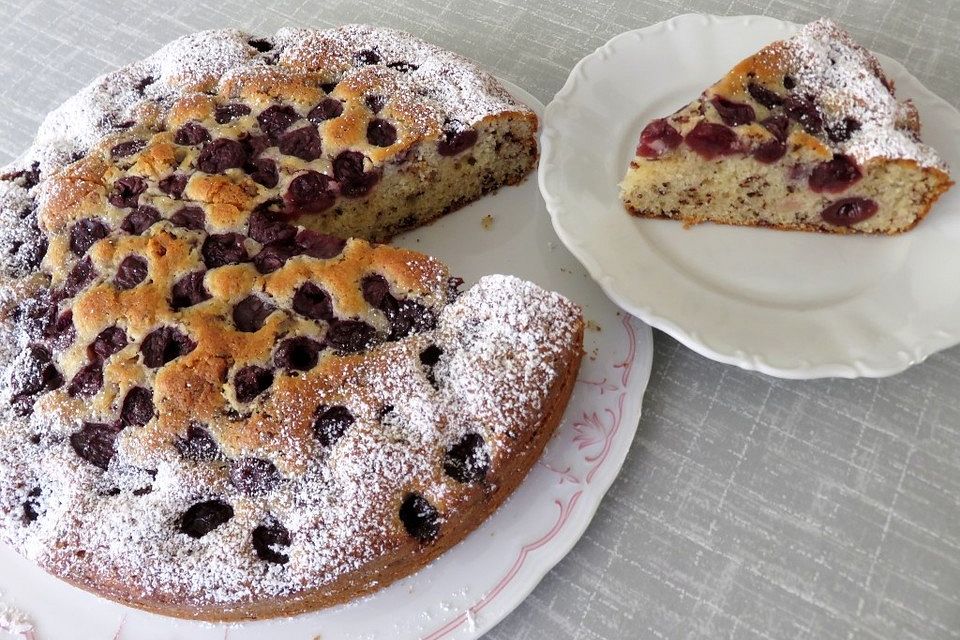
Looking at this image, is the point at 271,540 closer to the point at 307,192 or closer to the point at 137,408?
the point at 137,408

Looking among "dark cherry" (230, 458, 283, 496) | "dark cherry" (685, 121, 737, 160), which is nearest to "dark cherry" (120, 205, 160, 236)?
"dark cherry" (230, 458, 283, 496)

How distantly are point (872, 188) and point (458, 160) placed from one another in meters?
1.25

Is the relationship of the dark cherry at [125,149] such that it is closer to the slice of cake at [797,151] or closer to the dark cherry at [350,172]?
the dark cherry at [350,172]

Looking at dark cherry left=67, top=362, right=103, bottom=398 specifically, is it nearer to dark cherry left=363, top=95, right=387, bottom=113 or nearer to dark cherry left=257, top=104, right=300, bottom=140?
dark cherry left=257, top=104, right=300, bottom=140

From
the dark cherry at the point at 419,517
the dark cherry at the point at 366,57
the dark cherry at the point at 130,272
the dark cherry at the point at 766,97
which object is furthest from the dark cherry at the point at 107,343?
the dark cherry at the point at 766,97

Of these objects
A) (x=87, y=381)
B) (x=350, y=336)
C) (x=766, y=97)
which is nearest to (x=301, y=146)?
(x=350, y=336)

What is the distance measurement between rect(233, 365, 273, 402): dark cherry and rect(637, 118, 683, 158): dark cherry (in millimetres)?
1270

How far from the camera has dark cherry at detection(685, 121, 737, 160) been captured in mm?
2184

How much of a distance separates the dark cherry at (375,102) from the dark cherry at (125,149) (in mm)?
683

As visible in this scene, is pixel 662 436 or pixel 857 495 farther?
pixel 662 436

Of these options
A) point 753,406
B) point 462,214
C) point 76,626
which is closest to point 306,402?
point 76,626

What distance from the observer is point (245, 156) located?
2199 millimetres

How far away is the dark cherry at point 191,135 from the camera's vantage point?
2232 millimetres

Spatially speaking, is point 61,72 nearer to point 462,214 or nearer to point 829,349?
point 462,214
